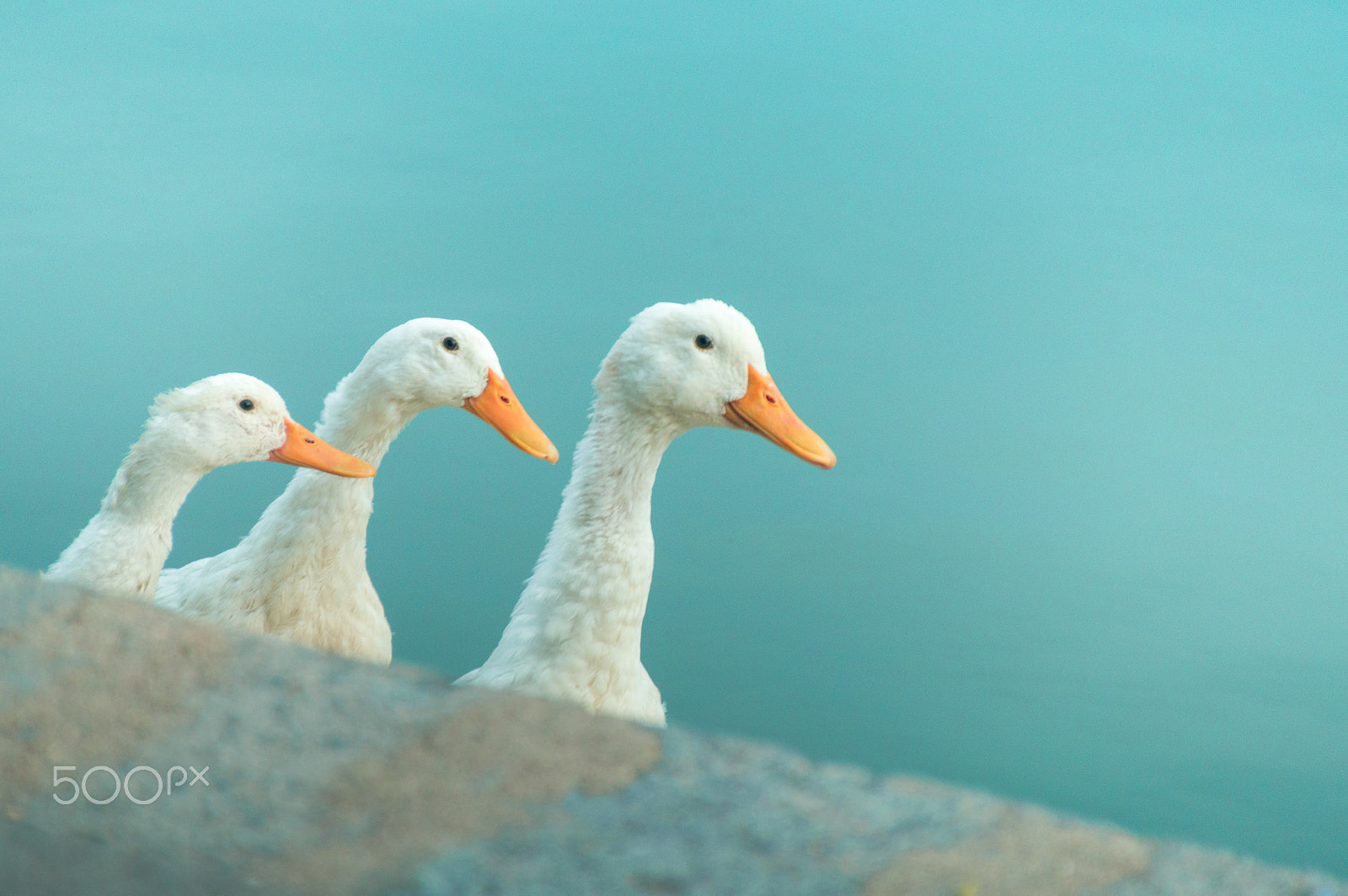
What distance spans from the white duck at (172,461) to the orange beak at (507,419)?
0.47 m

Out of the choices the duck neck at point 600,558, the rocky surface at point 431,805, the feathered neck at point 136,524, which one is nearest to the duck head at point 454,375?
the duck neck at point 600,558

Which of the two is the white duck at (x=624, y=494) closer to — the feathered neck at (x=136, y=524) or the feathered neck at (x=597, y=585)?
the feathered neck at (x=597, y=585)

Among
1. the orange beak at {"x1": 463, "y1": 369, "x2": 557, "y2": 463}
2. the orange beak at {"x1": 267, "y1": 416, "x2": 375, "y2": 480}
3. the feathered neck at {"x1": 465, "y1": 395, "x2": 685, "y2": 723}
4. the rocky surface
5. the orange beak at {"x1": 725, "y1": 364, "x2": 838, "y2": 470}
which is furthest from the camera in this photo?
the orange beak at {"x1": 463, "y1": 369, "x2": 557, "y2": 463}

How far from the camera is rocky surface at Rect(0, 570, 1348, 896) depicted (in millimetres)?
1378

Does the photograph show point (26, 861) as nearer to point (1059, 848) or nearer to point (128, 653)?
point (128, 653)

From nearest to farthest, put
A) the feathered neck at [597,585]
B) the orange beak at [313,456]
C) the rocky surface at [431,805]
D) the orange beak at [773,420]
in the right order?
the rocky surface at [431,805] → the feathered neck at [597,585] → the orange beak at [773,420] → the orange beak at [313,456]

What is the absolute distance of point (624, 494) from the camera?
3.49 m

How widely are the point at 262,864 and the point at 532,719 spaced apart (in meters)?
0.43

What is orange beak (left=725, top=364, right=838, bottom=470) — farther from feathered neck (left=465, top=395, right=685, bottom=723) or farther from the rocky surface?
the rocky surface

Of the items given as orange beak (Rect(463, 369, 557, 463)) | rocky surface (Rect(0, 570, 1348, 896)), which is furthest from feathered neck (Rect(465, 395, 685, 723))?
rocky surface (Rect(0, 570, 1348, 896))

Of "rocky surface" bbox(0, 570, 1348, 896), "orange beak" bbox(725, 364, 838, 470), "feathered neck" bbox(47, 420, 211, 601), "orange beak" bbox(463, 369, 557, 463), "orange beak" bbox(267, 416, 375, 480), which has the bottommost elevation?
"rocky surface" bbox(0, 570, 1348, 896)

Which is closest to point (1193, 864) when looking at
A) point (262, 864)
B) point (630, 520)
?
point (262, 864)

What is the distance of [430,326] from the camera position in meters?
3.83

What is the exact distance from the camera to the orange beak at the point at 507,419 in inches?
154
